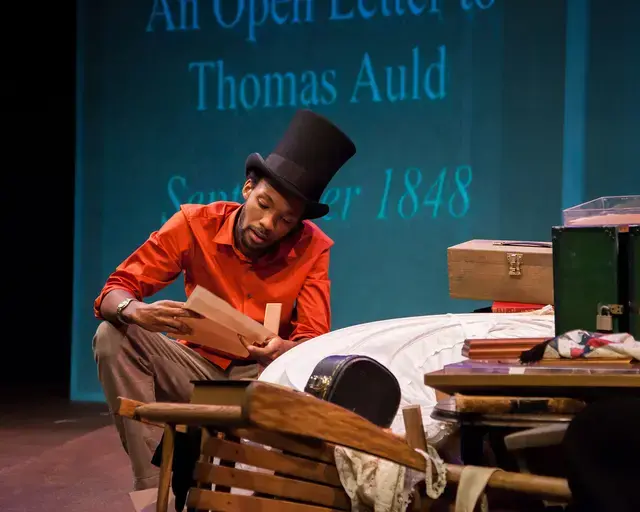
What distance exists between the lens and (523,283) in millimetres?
3104

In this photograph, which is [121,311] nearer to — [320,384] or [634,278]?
[320,384]

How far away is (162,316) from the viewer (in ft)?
8.38

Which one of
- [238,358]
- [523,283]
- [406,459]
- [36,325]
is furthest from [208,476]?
[36,325]

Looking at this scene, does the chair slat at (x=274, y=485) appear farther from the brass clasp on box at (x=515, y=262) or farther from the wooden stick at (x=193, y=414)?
Result: the brass clasp on box at (x=515, y=262)

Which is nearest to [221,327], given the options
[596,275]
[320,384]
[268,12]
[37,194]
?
[320,384]

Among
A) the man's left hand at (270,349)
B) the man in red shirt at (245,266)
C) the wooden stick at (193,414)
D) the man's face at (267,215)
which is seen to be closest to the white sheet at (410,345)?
the man's left hand at (270,349)

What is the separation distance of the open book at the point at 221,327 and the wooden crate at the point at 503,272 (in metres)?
0.75

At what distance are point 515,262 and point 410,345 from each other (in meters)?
0.67

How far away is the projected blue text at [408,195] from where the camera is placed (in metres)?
4.74

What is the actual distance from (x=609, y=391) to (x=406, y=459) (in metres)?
0.29

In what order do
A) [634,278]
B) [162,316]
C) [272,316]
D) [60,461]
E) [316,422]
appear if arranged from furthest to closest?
[60,461] < [272,316] < [162,316] < [634,278] < [316,422]

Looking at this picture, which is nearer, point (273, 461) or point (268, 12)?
point (273, 461)

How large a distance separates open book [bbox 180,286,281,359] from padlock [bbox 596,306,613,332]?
3.86 feet

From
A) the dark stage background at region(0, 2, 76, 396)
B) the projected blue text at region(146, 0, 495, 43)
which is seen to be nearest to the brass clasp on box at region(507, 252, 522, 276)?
the projected blue text at region(146, 0, 495, 43)
